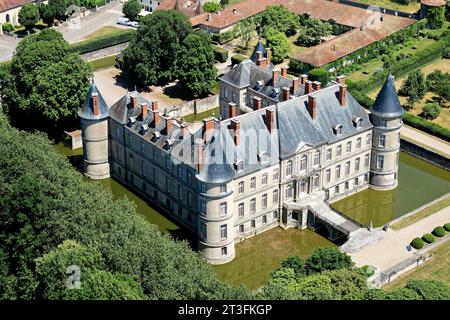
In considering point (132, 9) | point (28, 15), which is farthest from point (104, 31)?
point (28, 15)

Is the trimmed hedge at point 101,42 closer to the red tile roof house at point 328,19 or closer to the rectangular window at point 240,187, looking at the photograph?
the red tile roof house at point 328,19

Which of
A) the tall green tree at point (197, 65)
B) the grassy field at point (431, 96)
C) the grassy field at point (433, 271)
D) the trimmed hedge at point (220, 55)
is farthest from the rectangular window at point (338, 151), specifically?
the trimmed hedge at point (220, 55)

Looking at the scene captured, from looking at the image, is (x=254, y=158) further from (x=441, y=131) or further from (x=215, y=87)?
(x=215, y=87)

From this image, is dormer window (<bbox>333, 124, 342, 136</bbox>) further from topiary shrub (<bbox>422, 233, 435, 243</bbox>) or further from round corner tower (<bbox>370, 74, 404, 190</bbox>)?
topiary shrub (<bbox>422, 233, 435, 243</bbox>)

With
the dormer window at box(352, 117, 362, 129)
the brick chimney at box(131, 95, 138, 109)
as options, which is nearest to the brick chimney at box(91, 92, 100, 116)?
the brick chimney at box(131, 95, 138, 109)

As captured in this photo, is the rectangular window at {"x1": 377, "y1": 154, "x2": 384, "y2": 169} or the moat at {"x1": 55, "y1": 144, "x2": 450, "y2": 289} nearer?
the moat at {"x1": 55, "y1": 144, "x2": 450, "y2": 289}

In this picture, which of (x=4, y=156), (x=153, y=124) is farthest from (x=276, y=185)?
(x=4, y=156)
